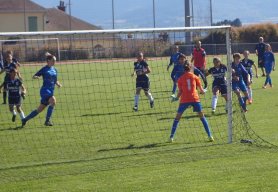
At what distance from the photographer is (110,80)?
39.6m

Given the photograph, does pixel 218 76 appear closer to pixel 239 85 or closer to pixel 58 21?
pixel 239 85

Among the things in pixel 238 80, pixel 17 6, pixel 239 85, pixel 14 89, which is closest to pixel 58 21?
pixel 17 6

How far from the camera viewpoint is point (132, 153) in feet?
49.2

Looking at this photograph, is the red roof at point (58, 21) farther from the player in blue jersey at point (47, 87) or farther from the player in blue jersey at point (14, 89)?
the player in blue jersey at point (47, 87)

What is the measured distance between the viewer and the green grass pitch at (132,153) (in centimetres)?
1213

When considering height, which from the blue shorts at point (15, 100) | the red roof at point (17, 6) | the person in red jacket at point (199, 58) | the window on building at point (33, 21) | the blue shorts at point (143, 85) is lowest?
the blue shorts at point (15, 100)

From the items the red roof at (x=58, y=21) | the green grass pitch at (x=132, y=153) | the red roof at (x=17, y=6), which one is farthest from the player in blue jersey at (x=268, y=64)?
the red roof at (x=58, y=21)

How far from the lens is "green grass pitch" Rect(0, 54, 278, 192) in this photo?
1213 centimetres

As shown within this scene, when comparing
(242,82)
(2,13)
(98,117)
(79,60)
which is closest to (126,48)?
(98,117)

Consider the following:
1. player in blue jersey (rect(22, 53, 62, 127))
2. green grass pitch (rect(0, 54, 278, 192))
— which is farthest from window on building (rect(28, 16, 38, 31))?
player in blue jersey (rect(22, 53, 62, 127))

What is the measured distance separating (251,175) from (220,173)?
0.57 meters

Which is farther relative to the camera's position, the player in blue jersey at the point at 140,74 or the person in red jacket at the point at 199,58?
the person in red jacket at the point at 199,58

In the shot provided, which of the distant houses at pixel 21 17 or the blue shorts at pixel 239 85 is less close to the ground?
the distant houses at pixel 21 17

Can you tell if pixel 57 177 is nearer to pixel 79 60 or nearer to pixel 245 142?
pixel 245 142
